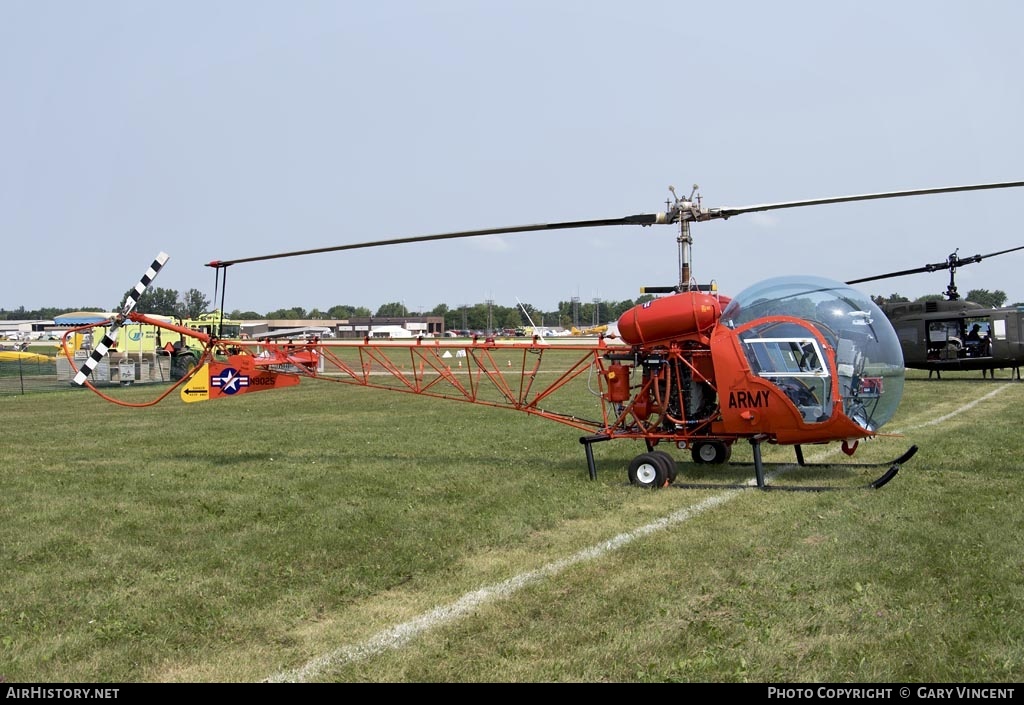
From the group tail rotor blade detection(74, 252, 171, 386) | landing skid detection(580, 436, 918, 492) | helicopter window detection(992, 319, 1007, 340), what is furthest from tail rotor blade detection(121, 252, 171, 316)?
helicopter window detection(992, 319, 1007, 340)

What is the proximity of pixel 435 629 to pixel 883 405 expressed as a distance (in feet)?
20.8

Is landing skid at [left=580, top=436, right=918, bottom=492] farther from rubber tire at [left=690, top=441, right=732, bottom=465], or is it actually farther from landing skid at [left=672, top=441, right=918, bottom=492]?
rubber tire at [left=690, top=441, right=732, bottom=465]

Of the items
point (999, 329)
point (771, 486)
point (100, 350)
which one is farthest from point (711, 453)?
point (999, 329)

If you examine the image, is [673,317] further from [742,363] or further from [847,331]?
[847,331]

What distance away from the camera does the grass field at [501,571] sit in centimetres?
490

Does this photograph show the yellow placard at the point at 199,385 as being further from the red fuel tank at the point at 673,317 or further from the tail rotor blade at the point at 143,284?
the red fuel tank at the point at 673,317

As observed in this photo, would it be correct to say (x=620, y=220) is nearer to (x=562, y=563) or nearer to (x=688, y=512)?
(x=688, y=512)

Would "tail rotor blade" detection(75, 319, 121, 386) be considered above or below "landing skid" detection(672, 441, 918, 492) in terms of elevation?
above

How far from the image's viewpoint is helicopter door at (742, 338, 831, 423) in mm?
9180

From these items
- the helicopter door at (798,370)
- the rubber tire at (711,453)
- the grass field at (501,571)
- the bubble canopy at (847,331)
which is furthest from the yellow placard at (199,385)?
the helicopter door at (798,370)

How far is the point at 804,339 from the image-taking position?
9195 millimetres

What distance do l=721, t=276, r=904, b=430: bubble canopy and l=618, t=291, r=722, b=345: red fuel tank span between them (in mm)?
420

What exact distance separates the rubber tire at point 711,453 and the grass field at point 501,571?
47 centimetres
